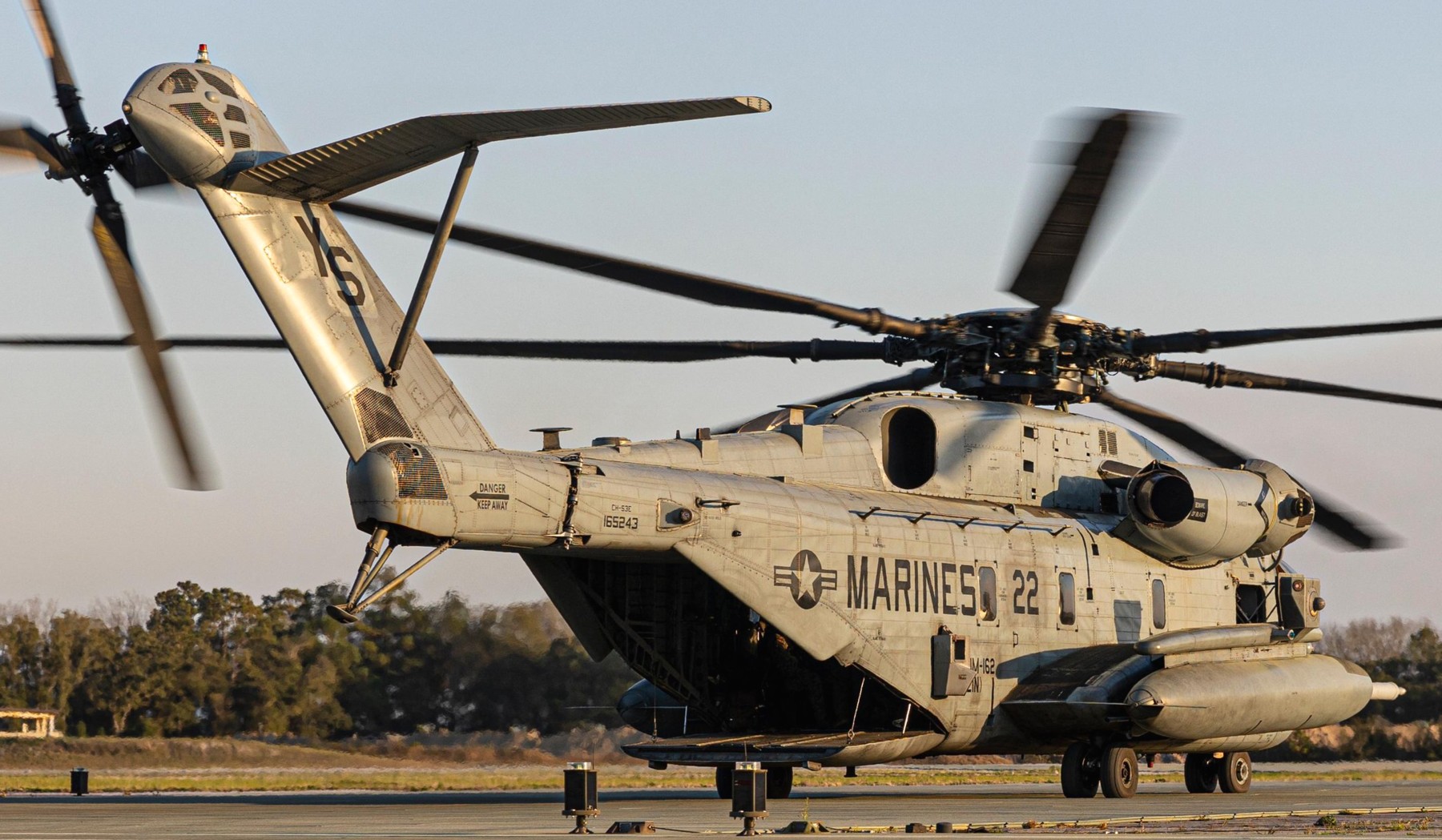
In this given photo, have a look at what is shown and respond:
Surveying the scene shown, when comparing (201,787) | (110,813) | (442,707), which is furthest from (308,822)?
(442,707)

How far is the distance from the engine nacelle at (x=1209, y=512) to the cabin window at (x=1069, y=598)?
1480mm

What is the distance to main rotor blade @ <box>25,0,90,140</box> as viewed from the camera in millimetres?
16906

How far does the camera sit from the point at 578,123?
15094 mm

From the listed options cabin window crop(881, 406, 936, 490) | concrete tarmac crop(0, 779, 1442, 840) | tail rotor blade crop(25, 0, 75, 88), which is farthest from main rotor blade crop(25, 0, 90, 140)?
cabin window crop(881, 406, 936, 490)

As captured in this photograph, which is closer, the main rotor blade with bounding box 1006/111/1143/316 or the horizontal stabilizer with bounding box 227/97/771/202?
the horizontal stabilizer with bounding box 227/97/771/202

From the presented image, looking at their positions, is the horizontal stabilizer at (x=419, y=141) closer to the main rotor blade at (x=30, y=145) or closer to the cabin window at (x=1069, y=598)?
the main rotor blade at (x=30, y=145)

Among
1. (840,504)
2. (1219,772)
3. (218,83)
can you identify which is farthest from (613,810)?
(1219,772)

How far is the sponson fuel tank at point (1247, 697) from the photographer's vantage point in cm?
2248

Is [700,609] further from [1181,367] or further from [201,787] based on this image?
[201,787]

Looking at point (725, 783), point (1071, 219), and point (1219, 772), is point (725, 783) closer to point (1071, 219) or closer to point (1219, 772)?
point (1219, 772)

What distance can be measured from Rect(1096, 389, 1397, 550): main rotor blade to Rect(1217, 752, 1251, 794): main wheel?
12.2 ft

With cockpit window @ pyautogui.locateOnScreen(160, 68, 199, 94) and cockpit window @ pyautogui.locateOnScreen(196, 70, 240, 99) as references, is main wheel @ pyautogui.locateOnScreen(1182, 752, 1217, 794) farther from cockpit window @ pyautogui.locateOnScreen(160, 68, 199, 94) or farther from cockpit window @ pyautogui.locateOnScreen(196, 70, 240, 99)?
cockpit window @ pyautogui.locateOnScreen(160, 68, 199, 94)

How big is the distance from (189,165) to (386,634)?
2693cm

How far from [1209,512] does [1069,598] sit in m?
2.46
